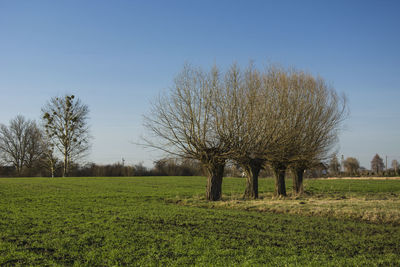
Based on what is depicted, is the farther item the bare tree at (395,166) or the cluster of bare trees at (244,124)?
the bare tree at (395,166)

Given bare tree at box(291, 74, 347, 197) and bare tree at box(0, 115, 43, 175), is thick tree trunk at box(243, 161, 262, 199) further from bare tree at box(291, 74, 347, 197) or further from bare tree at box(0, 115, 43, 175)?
bare tree at box(0, 115, 43, 175)

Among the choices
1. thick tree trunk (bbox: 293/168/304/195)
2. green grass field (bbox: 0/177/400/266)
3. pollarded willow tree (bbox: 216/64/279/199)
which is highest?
pollarded willow tree (bbox: 216/64/279/199)

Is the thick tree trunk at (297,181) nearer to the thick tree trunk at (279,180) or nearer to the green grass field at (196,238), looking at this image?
the thick tree trunk at (279,180)

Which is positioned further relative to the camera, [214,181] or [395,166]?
[395,166]

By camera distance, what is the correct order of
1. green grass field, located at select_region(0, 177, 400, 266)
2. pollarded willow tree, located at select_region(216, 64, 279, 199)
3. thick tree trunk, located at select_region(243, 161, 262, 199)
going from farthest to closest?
thick tree trunk, located at select_region(243, 161, 262, 199), pollarded willow tree, located at select_region(216, 64, 279, 199), green grass field, located at select_region(0, 177, 400, 266)

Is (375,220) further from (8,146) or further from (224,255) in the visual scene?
(8,146)

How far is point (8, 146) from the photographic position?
58.2m

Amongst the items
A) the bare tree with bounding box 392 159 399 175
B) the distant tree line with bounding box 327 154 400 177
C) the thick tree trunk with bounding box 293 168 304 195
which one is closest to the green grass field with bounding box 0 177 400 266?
the thick tree trunk with bounding box 293 168 304 195

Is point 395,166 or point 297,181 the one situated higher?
point 395,166

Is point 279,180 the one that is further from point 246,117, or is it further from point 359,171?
point 359,171

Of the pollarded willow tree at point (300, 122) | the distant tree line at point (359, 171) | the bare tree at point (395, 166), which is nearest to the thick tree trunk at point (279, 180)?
the pollarded willow tree at point (300, 122)

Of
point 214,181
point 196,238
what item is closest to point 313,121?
point 214,181

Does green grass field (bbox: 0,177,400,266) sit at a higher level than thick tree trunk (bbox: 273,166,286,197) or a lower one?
lower

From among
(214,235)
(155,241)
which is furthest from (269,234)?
(155,241)
